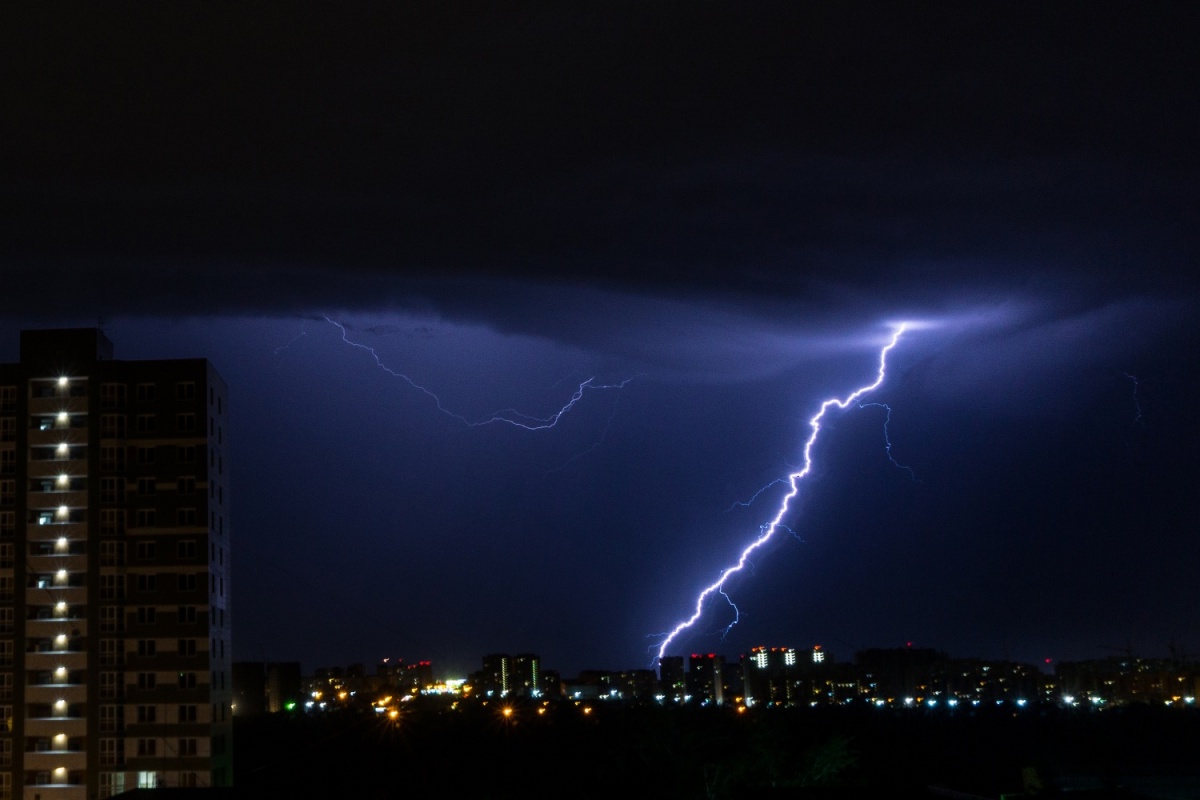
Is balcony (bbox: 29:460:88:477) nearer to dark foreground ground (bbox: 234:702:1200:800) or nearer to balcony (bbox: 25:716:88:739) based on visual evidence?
balcony (bbox: 25:716:88:739)

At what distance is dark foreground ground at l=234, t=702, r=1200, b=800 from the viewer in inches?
1277

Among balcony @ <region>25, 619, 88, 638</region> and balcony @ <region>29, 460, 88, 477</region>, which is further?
balcony @ <region>29, 460, 88, 477</region>

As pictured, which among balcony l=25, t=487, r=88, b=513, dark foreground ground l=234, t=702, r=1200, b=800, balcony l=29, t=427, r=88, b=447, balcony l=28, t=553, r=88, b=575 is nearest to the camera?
dark foreground ground l=234, t=702, r=1200, b=800

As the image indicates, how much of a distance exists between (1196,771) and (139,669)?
4550cm

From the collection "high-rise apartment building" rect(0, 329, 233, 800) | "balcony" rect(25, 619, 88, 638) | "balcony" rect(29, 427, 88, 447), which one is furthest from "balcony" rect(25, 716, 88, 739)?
"balcony" rect(29, 427, 88, 447)

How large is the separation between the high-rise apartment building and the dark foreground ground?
4.59m

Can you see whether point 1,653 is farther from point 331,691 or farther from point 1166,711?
point 331,691

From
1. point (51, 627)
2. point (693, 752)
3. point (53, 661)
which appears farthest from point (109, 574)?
point (693, 752)

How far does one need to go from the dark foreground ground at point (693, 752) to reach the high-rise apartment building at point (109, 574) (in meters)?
4.59

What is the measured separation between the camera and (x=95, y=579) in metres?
44.9

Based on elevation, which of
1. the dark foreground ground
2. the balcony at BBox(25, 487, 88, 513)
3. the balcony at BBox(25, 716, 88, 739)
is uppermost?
the balcony at BBox(25, 487, 88, 513)

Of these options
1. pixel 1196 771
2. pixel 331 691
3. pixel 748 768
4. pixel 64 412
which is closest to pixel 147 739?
pixel 64 412

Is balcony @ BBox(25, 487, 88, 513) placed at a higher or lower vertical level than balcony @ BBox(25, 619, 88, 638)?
higher

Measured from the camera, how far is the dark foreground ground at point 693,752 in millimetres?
32438
